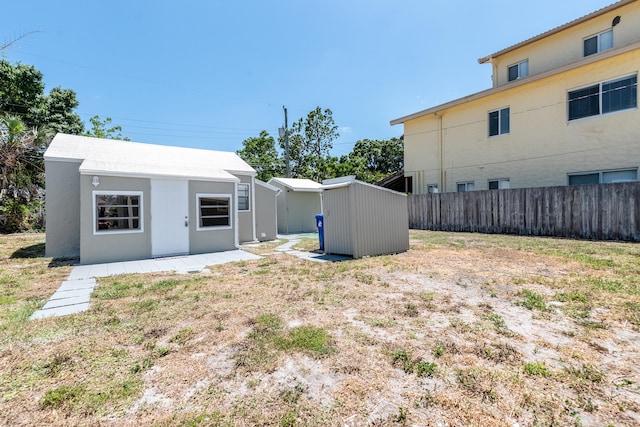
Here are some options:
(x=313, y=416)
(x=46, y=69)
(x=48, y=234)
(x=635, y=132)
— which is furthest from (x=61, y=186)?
(x=635, y=132)

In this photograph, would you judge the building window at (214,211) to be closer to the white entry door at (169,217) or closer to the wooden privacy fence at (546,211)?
the white entry door at (169,217)

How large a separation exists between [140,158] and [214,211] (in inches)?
144

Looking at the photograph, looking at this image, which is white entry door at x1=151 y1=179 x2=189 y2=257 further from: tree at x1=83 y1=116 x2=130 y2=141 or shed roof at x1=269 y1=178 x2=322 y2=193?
tree at x1=83 y1=116 x2=130 y2=141

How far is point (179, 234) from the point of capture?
8859mm

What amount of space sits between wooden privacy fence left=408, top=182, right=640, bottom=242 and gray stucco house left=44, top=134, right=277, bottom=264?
10315 mm

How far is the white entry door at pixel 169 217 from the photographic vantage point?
27.7ft

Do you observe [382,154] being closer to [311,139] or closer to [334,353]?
[311,139]

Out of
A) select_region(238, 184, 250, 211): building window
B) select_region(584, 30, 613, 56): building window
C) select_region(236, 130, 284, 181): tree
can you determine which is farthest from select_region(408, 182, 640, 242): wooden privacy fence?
select_region(236, 130, 284, 181): tree

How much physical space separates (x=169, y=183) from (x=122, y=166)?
1.33 meters

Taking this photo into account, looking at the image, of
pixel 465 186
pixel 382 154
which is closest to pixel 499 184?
pixel 465 186

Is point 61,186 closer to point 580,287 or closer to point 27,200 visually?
point 27,200

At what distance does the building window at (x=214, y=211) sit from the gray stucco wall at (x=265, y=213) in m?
2.59

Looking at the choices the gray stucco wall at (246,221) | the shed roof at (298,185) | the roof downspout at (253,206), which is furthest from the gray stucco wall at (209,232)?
the shed roof at (298,185)

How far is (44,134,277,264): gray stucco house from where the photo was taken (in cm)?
775
